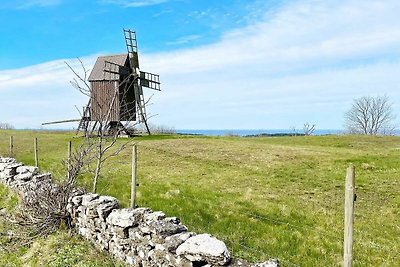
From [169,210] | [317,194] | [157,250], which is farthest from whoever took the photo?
[317,194]

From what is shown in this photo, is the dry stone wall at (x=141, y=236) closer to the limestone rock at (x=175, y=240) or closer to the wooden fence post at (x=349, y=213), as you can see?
the limestone rock at (x=175, y=240)

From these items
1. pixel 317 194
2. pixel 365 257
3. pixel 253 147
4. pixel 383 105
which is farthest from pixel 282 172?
pixel 383 105

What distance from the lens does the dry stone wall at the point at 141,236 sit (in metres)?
5.84

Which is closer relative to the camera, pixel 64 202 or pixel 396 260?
pixel 396 260

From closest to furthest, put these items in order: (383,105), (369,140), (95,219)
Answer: (95,219) → (369,140) → (383,105)

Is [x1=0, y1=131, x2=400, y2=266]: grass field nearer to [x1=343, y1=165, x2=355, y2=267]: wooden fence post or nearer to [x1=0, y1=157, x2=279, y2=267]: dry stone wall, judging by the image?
[x1=0, y1=157, x2=279, y2=267]: dry stone wall

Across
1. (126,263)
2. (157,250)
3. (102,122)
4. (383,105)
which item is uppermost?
(383,105)

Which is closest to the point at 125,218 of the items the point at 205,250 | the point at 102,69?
the point at 205,250

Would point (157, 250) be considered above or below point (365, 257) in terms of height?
above

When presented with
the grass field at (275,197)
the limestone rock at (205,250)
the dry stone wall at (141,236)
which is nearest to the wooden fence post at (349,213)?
the dry stone wall at (141,236)

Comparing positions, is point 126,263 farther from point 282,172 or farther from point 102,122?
point 282,172

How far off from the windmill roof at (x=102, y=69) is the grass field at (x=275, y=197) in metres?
16.5

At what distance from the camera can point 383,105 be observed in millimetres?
103500

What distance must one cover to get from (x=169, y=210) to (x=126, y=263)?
11.9ft
